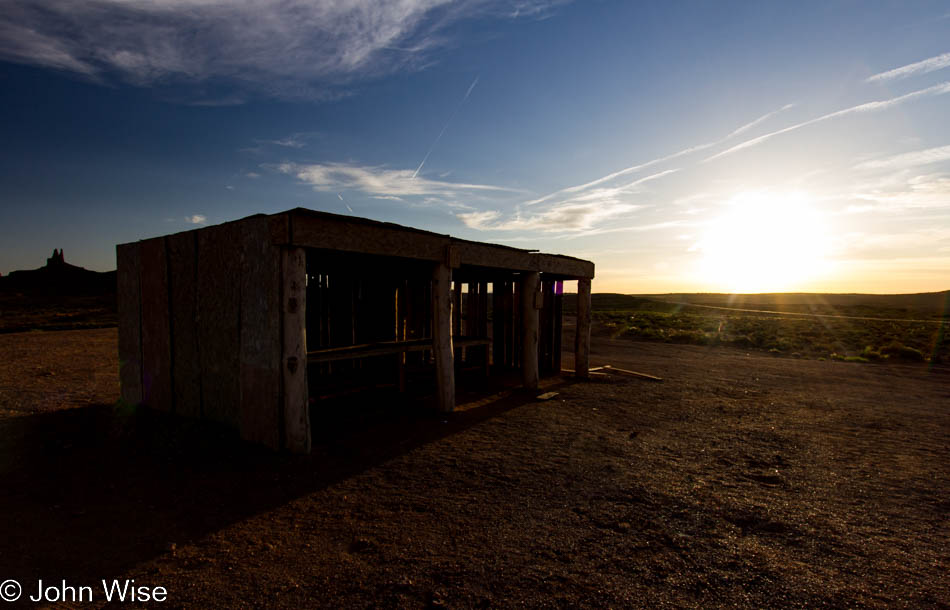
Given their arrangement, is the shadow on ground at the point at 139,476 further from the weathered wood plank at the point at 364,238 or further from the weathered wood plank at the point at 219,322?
the weathered wood plank at the point at 364,238

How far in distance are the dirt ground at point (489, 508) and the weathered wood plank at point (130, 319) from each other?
0.54m

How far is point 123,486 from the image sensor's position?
4.67 meters

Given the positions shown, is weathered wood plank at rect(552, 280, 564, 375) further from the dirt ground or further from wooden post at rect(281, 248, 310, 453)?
wooden post at rect(281, 248, 310, 453)

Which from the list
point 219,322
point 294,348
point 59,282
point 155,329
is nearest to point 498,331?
point 219,322

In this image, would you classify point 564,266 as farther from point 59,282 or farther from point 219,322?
point 59,282

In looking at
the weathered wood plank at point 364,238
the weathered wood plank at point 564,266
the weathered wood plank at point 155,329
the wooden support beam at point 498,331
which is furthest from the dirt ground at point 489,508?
the wooden support beam at point 498,331

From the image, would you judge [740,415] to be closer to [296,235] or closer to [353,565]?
[353,565]

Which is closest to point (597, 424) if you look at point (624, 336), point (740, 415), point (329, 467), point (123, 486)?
point (740, 415)

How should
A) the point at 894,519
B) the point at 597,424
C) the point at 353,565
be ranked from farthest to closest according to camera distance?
1. the point at 597,424
2. the point at 894,519
3. the point at 353,565

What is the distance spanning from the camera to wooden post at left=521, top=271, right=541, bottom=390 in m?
10.1

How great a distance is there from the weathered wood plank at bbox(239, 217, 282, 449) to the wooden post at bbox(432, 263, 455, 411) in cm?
277

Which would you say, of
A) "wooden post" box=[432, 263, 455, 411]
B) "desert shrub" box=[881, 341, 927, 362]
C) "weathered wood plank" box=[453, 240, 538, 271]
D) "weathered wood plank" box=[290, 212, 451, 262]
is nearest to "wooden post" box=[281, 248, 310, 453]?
"weathered wood plank" box=[290, 212, 451, 262]

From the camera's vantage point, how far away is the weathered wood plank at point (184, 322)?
6852 millimetres

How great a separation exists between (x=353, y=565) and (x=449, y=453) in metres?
2.63
